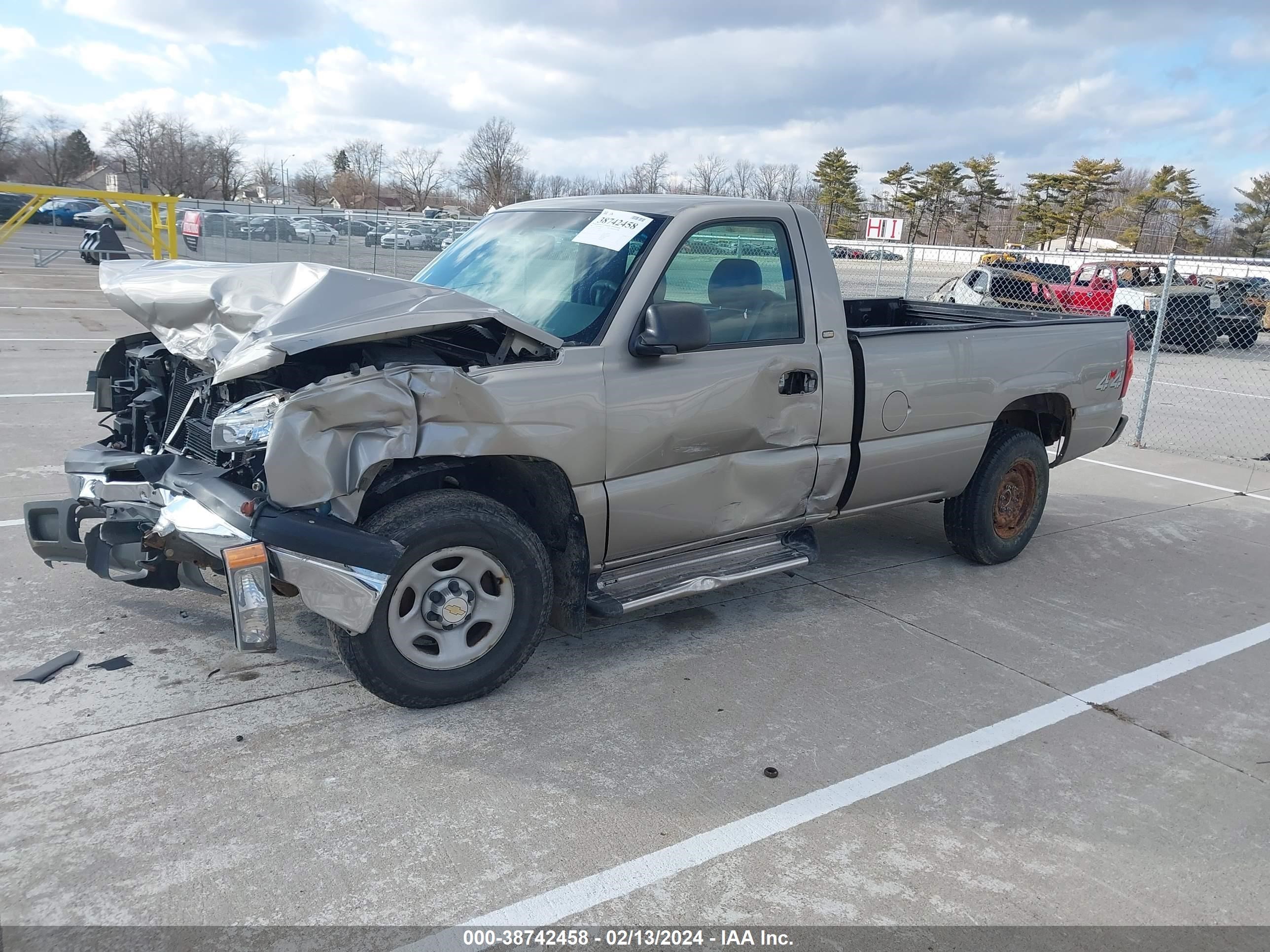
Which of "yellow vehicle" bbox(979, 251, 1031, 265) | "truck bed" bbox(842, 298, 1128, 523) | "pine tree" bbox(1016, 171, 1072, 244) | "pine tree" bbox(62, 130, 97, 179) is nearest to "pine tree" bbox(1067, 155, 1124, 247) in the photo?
→ "pine tree" bbox(1016, 171, 1072, 244)

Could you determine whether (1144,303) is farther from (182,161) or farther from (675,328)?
(182,161)

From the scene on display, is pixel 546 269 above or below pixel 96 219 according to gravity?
below

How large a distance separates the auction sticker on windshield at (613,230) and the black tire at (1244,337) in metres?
21.5

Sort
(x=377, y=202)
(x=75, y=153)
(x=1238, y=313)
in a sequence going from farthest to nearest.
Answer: (x=75, y=153), (x=377, y=202), (x=1238, y=313)

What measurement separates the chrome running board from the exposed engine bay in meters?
1.07

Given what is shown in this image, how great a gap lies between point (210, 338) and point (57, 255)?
2470 centimetres

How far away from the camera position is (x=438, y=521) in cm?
Result: 357

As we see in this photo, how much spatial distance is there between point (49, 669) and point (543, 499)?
2112 mm

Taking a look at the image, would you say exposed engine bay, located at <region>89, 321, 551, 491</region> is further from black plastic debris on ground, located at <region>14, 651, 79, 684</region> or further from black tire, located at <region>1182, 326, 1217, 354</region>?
black tire, located at <region>1182, 326, 1217, 354</region>

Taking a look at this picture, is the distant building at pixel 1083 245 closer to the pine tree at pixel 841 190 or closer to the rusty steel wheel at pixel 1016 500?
the pine tree at pixel 841 190

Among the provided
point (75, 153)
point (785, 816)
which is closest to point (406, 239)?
point (785, 816)

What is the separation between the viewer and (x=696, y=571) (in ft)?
14.5

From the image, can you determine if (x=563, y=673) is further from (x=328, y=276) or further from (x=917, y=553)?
(x=917, y=553)

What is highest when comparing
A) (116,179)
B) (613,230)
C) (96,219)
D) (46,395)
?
(116,179)
